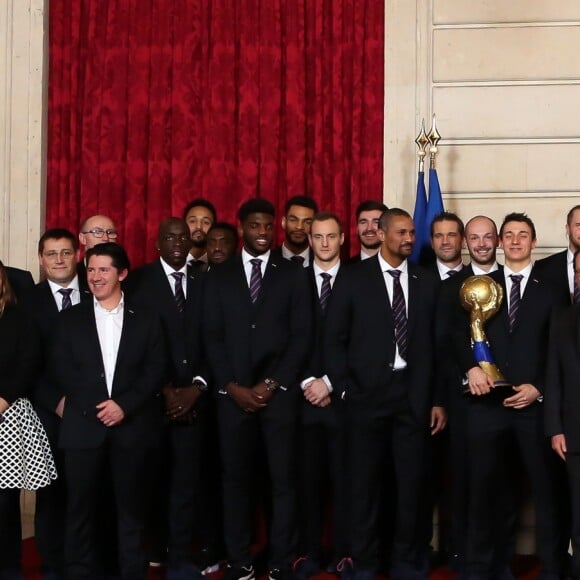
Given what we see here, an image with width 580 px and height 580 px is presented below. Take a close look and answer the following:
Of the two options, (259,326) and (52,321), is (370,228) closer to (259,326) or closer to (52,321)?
(259,326)

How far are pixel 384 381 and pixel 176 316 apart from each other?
1071 millimetres

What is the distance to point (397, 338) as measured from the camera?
498 centimetres

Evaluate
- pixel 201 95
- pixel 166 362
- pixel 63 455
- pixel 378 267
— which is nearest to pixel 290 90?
pixel 201 95

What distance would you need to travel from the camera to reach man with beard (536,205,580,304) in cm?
514

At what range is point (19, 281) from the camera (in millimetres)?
5359

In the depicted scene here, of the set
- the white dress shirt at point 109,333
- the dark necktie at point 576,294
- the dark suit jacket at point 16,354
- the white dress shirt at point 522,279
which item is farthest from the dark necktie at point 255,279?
Answer: the dark necktie at point 576,294

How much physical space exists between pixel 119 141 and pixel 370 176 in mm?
1590

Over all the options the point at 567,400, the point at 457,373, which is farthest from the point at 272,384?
the point at 567,400

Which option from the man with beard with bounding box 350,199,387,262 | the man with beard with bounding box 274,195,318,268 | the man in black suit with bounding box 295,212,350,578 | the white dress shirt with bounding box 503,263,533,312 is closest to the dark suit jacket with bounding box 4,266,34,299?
the man with beard with bounding box 274,195,318,268

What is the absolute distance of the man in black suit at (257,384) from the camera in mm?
4957

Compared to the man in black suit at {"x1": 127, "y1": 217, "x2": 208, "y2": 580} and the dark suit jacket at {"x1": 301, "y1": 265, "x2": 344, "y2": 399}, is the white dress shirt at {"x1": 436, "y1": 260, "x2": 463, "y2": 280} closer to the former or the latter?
the dark suit jacket at {"x1": 301, "y1": 265, "x2": 344, "y2": 399}

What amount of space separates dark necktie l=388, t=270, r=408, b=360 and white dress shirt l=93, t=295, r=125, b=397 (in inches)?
50.1

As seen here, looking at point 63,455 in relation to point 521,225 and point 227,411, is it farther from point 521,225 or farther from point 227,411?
point 521,225

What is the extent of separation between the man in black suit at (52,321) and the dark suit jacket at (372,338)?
1.24m
